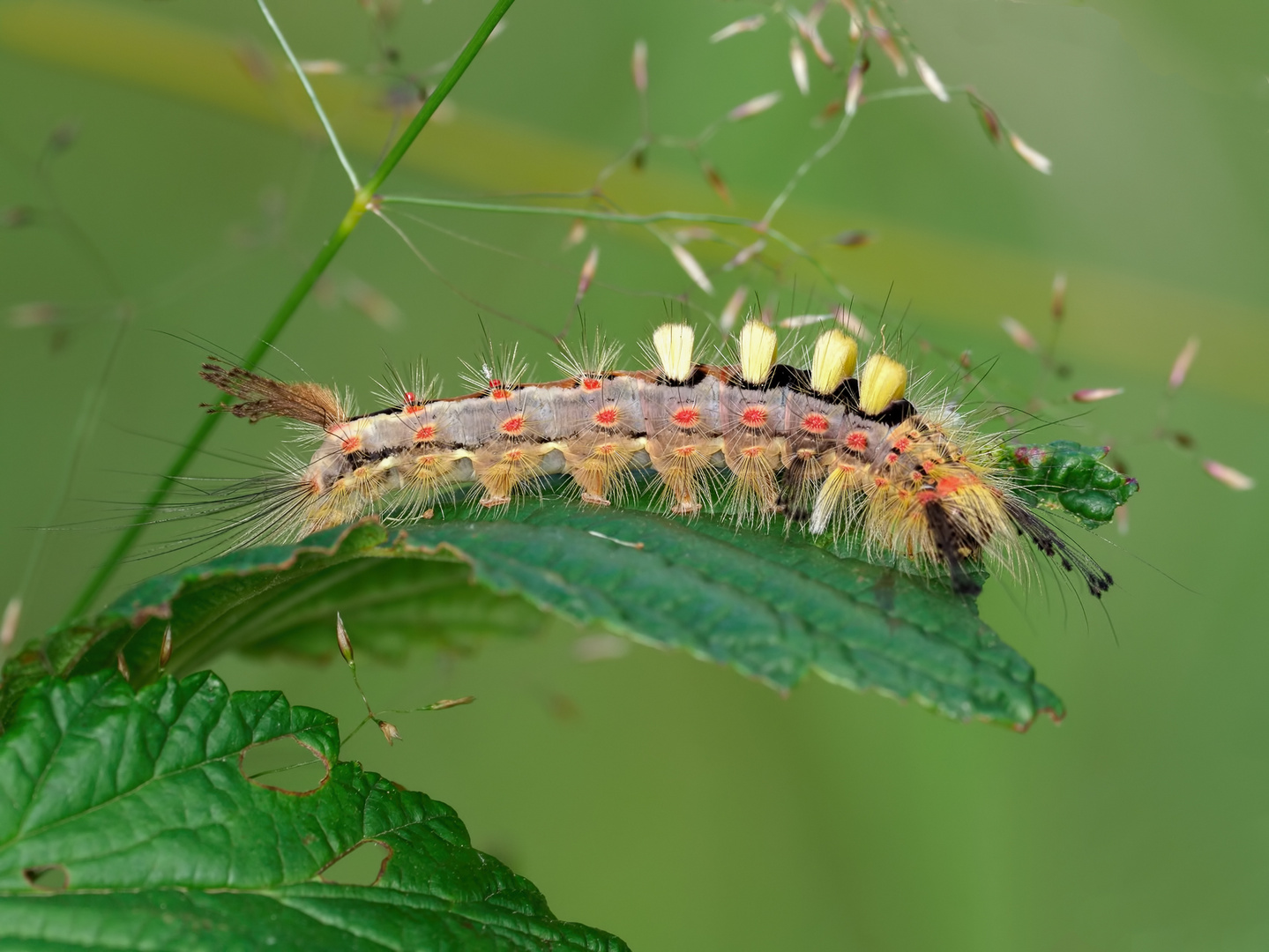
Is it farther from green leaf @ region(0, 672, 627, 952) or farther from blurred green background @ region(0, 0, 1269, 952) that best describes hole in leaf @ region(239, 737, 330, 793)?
blurred green background @ region(0, 0, 1269, 952)

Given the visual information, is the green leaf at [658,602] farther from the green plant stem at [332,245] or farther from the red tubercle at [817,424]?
the red tubercle at [817,424]

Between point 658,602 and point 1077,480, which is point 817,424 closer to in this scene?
point 1077,480

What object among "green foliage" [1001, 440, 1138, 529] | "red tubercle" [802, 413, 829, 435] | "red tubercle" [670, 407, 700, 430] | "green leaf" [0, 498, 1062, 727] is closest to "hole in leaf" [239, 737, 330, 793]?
"green leaf" [0, 498, 1062, 727]

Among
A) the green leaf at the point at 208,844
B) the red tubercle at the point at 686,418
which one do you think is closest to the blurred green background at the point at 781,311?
the red tubercle at the point at 686,418

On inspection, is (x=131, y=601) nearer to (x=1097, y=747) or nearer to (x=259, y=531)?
(x=259, y=531)

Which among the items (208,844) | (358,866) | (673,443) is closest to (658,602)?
(208,844)

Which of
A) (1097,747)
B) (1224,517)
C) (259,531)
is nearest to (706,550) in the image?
(259,531)
